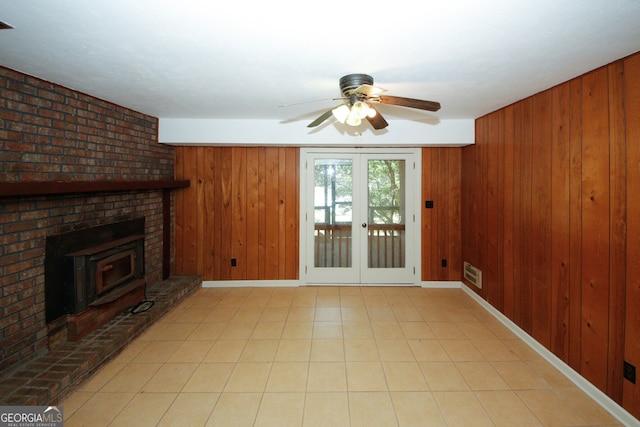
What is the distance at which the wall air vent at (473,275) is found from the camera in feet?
12.5

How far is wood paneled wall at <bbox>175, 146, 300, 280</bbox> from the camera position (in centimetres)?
434

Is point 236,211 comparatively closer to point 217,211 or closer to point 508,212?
point 217,211

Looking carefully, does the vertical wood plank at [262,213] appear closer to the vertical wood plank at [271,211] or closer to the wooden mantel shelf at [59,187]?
the vertical wood plank at [271,211]

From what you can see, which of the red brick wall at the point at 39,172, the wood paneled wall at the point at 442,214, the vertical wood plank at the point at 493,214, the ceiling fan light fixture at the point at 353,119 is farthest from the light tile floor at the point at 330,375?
the ceiling fan light fixture at the point at 353,119

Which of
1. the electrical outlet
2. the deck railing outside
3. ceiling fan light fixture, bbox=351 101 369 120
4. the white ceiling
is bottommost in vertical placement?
the electrical outlet

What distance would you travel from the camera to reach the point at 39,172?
2270mm

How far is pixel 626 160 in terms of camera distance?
186 centimetres

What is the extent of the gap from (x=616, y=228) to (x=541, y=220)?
72 cm

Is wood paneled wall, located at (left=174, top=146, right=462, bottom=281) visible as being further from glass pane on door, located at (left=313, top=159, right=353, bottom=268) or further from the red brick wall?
the red brick wall

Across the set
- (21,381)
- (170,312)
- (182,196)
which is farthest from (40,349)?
(182,196)

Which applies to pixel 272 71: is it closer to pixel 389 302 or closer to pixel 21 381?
pixel 21 381

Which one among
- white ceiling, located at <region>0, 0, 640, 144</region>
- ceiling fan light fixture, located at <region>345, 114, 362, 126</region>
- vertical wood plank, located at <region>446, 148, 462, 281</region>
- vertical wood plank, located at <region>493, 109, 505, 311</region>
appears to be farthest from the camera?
vertical wood plank, located at <region>446, 148, 462, 281</region>

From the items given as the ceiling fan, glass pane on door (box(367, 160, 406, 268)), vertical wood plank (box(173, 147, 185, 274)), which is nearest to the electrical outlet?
the ceiling fan

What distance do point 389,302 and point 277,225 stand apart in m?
1.92
